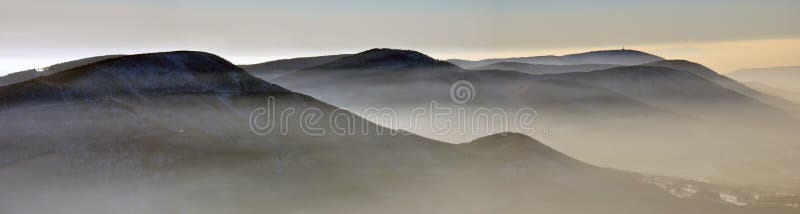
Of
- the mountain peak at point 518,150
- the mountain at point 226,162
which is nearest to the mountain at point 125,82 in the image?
the mountain at point 226,162

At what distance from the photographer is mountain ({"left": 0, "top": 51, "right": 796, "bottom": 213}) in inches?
5433

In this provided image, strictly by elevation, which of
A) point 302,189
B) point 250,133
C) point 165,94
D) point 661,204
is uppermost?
point 165,94

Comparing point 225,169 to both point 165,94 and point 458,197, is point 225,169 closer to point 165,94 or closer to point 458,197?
point 165,94

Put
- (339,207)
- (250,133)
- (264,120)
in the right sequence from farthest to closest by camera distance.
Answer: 1. (264,120)
2. (250,133)
3. (339,207)

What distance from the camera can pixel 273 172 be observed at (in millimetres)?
158125

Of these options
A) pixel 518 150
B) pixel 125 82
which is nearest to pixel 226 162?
pixel 125 82

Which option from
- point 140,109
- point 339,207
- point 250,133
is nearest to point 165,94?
point 140,109

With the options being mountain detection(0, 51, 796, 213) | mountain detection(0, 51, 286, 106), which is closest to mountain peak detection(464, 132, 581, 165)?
mountain detection(0, 51, 796, 213)

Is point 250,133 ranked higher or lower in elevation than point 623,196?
higher

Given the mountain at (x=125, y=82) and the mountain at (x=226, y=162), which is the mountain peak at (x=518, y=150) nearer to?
the mountain at (x=226, y=162)

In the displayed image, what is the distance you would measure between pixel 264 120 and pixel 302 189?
129ft

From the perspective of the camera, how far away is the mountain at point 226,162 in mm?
138000

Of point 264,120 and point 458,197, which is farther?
point 264,120

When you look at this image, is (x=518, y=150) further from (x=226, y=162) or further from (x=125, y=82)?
(x=125, y=82)
